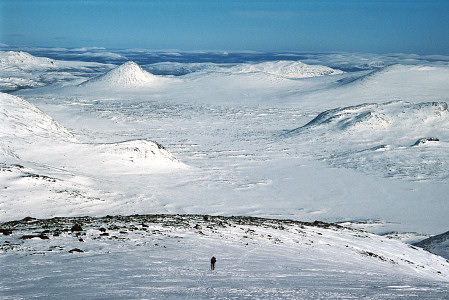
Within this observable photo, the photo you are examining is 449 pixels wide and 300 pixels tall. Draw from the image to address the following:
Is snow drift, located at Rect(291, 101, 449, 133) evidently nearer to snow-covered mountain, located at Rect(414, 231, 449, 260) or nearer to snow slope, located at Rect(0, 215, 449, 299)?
snow-covered mountain, located at Rect(414, 231, 449, 260)

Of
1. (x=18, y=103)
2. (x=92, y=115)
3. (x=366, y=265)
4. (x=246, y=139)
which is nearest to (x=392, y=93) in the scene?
(x=246, y=139)

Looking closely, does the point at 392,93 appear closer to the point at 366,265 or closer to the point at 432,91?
the point at 432,91

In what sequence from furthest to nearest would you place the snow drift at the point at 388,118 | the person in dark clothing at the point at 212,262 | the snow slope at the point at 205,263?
the snow drift at the point at 388,118 < the person in dark clothing at the point at 212,262 < the snow slope at the point at 205,263

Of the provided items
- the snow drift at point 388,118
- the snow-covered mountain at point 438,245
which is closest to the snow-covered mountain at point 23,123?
the snow-covered mountain at point 438,245

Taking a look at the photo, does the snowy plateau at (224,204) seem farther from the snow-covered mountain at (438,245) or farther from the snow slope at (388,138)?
the snow slope at (388,138)

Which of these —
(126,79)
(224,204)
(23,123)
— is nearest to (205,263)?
(224,204)

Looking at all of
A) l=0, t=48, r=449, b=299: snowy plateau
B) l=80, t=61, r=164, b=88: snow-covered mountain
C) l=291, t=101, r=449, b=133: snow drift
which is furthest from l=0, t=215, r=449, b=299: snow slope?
l=80, t=61, r=164, b=88: snow-covered mountain
